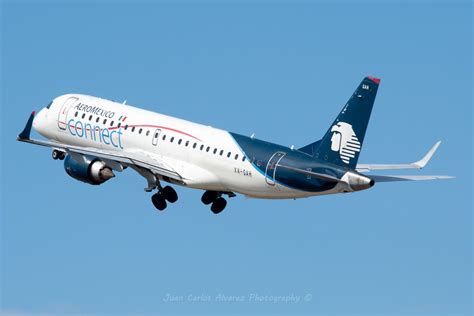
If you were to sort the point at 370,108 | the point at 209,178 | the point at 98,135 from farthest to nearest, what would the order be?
the point at 98,135, the point at 209,178, the point at 370,108

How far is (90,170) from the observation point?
8662 cm

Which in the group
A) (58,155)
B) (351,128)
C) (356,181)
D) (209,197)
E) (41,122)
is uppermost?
(41,122)

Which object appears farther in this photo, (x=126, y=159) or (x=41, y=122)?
(x=41, y=122)

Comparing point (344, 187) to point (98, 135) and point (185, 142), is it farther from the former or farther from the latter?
point (98, 135)

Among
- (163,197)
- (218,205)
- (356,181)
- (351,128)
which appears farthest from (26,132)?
(356,181)

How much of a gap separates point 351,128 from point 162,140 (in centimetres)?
1273

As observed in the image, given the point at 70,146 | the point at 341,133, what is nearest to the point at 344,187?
the point at 341,133

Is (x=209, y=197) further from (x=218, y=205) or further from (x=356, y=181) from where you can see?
Result: (x=356, y=181)

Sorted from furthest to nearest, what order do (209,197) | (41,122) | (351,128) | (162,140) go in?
1. (41,122)
2. (209,197)
3. (162,140)
4. (351,128)

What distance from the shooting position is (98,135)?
Answer: 296ft

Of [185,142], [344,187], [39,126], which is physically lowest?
[344,187]

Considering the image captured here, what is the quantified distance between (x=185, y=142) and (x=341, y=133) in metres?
10.4

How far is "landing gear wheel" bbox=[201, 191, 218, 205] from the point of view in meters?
88.3

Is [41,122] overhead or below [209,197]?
overhead
